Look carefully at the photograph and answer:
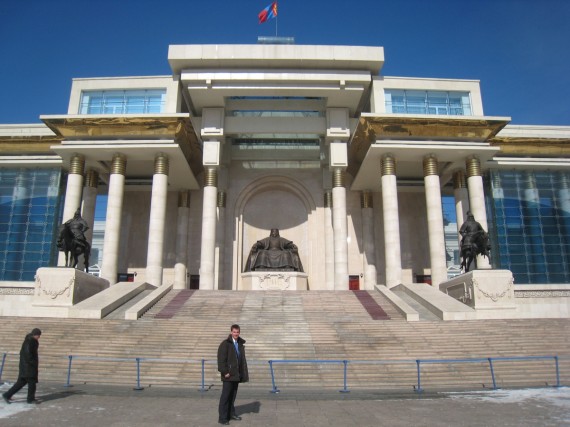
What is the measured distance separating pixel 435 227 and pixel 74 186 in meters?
20.2

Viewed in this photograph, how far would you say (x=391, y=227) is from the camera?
80.8 feet

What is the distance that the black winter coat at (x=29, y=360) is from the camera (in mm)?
8156

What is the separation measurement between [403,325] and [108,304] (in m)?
11.0

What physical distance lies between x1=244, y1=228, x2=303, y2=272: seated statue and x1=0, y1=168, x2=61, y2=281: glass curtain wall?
478 inches

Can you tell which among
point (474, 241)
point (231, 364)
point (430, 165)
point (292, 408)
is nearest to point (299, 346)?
point (292, 408)

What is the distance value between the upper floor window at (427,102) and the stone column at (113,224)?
15.9 metres

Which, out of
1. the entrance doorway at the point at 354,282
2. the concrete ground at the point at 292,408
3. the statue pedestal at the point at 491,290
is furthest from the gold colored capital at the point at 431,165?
the concrete ground at the point at 292,408

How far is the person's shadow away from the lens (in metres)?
7.71

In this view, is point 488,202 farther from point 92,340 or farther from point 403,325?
point 92,340

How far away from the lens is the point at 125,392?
31.2 ft

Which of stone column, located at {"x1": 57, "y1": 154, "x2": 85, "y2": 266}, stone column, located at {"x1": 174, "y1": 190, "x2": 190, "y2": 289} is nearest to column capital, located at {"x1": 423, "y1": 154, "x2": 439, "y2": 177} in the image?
stone column, located at {"x1": 174, "y1": 190, "x2": 190, "y2": 289}

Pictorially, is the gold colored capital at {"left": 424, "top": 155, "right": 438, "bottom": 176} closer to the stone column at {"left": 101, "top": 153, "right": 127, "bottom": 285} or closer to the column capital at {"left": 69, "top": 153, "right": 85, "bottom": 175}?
the stone column at {"left": 101, "top": 153, "right": 127, "bottom": 285}

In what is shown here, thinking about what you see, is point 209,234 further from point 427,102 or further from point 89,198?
point 427,102

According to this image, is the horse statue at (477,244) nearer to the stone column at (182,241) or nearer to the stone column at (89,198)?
the stone column at (182,241)
